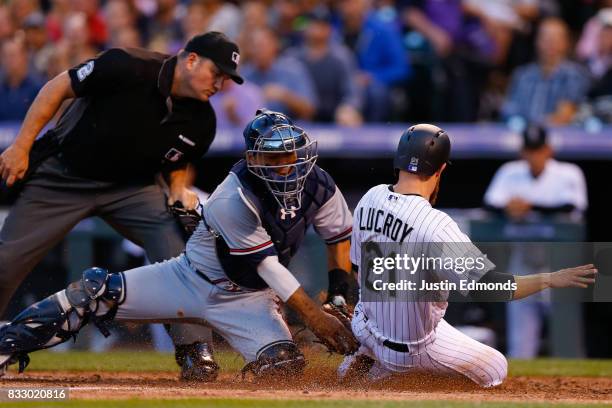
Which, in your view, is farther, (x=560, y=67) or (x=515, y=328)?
(x=560, y=67)

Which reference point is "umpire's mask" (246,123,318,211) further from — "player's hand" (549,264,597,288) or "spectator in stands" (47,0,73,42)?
"spectator in stands" (47,0,73,42)

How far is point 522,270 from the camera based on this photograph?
9.52 meters

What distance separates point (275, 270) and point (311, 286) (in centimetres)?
290

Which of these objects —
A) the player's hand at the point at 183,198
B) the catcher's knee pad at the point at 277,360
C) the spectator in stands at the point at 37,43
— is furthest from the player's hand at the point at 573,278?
the spectator in stands at the point at 37,43

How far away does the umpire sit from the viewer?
654 cm

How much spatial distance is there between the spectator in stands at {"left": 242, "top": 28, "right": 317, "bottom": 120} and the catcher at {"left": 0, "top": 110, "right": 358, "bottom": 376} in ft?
14.9

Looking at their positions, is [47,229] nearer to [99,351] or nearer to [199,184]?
[99,351]

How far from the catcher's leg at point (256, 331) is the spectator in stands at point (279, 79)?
15.5 ft

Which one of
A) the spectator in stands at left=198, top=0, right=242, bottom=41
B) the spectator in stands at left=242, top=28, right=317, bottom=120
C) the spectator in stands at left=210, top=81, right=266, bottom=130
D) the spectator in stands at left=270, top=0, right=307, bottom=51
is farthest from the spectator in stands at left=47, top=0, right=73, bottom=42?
the spectator in stands at left=210, top=81, right=266, bottom=130

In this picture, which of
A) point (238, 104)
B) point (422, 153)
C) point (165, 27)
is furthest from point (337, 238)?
point (165, 27)

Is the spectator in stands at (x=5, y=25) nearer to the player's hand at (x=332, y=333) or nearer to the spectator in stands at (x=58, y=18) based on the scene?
the spectator in stands at (x=58, y=18)

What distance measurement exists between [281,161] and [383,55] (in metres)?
5.76

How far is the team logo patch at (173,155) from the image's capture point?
6758 mm

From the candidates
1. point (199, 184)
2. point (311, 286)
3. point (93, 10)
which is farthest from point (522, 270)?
point (93, 10)
